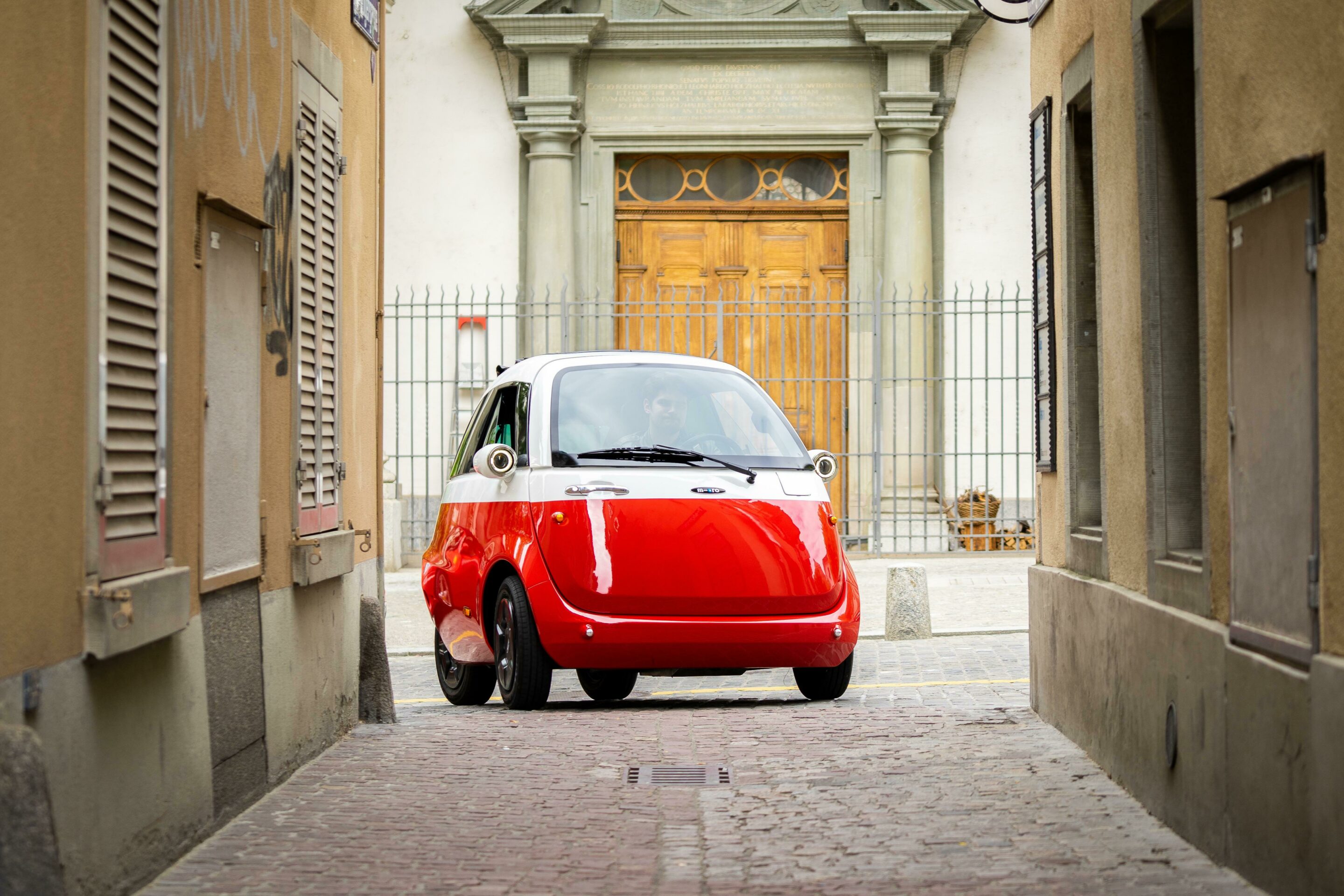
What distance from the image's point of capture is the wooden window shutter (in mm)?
7523

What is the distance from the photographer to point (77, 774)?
4.55m

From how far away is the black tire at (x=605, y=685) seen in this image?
10.0 metres

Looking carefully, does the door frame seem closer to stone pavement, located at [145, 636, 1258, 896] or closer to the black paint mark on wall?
stone pavement, located at [145, 636, 1258, 896]

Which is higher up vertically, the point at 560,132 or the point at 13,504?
the point at 560,132

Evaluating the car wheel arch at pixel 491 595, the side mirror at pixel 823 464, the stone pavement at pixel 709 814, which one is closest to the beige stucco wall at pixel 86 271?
the car wheel arch at pixel 491 595

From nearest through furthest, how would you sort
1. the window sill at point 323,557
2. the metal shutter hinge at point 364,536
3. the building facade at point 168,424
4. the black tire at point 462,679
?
1. the building facade at point 168,424
2. the window sill at point 323,557
3. the metal shutter hinge at point 364,536
4. the black tire at point 462,679

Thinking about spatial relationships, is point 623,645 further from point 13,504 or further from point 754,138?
point 754,138

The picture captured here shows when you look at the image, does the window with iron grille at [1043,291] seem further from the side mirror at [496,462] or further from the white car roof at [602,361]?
the side mirror at [496,462]

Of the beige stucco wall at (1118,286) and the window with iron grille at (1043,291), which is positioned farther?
the window with iron grille at (1043,291)

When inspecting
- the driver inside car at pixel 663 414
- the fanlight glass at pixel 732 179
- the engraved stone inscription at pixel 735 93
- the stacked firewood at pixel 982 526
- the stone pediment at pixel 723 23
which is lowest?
the stacked firewood at pixel 982 526

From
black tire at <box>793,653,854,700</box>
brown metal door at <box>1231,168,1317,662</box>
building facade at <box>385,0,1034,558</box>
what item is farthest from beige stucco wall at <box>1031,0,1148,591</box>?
building facade at <box>385,0,1034,558</box>

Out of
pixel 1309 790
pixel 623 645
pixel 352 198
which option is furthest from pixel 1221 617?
pixel 352 198

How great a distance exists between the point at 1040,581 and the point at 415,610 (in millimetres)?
7305

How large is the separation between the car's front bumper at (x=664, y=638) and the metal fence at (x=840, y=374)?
9449mm
